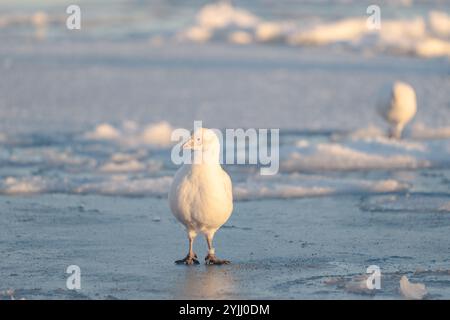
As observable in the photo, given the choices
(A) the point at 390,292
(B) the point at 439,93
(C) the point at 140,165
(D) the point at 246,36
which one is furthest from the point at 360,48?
(A) the point at 390,292

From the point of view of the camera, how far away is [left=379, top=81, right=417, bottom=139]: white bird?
522 inches

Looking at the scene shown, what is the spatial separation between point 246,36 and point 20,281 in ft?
63.8

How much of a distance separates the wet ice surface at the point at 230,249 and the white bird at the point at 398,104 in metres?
3.31

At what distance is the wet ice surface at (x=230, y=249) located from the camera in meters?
6.90

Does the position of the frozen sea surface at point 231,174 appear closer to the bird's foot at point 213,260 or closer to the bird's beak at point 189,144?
the bird's foot at point 213,260

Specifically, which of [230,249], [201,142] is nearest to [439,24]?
[230,249]

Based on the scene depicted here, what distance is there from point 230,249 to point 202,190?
3.22ft

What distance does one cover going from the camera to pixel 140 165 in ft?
38.9

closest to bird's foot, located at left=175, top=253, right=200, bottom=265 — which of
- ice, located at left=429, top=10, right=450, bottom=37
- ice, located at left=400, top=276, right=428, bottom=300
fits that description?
ice, located at left=400, top=276, right=428, bottom=300

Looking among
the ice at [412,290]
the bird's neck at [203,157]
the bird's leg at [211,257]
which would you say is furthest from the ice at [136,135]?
the ice at [412,290]

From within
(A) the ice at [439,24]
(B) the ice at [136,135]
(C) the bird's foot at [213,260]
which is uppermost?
(A) the ice at [439,24]

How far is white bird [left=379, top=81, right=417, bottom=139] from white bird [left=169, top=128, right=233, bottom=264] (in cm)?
615

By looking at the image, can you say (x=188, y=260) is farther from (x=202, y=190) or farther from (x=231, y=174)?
(x=231, y=174)
